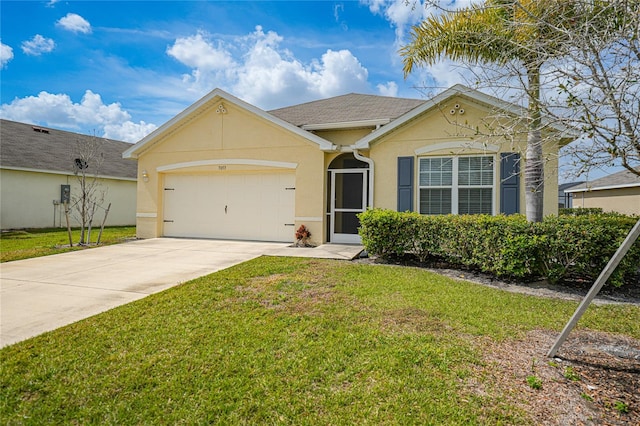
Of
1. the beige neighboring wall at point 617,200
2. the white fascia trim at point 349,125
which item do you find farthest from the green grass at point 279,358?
the beige neighboring wall at point 617,200

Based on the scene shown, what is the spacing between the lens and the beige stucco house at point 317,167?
9352 millimetres

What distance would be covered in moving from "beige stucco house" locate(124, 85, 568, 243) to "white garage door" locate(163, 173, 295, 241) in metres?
0.04

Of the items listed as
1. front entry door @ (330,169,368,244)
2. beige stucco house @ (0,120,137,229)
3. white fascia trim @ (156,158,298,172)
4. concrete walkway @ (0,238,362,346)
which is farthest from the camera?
beige stucco house @ (0,120,137,229)

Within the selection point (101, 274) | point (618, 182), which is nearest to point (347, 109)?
point (101, 274)

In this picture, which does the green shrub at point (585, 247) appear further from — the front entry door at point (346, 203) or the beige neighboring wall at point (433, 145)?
the front entry door at point (346, 203)

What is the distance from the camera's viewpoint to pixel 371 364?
3.35 m

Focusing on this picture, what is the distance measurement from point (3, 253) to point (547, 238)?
43.0 ft

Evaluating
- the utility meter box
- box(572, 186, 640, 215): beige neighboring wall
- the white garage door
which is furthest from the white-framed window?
the utility meter box

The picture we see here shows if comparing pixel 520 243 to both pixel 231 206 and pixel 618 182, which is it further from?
pixel 618 182

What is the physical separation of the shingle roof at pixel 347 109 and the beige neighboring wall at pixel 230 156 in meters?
1.21

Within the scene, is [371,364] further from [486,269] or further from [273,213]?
[273,213]

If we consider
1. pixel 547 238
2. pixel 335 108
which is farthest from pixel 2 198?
pixel 547 238

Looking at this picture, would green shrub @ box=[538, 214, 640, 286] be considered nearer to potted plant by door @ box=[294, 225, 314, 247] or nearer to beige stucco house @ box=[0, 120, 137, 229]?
potted plant by door @ box=[294, 225, 314, 247]

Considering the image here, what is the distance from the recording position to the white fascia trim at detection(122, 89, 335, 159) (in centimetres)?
1073
